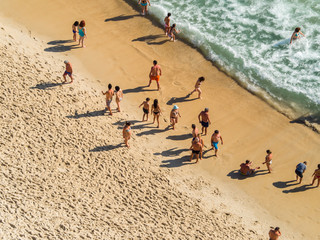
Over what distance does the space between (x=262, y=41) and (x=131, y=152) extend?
1047 cm

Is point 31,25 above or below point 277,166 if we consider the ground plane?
above

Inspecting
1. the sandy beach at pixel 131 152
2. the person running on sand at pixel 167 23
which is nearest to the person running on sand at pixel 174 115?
the sandy beach at pixel 131 152

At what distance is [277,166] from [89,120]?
7479 millimetres

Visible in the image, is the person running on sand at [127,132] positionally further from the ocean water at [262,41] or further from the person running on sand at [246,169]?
the ocean water at [262,41]

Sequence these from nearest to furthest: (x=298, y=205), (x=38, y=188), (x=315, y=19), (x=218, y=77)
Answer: (x=38, y=188) < (x=298, y=205) < (x=218, y=77) < (x=315, y=19)

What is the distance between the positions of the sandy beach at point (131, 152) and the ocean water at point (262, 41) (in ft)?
3.17

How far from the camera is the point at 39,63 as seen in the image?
A: 19078 millimetres

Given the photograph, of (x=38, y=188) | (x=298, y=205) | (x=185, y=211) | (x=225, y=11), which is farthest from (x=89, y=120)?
(x=225, y=11)

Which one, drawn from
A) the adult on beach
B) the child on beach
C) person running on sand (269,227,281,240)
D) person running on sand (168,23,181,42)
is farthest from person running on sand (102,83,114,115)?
the adult on beach

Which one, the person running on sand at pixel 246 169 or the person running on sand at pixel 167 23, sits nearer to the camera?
the person running on sand at pixel 246 169

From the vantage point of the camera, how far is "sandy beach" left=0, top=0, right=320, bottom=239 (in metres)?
14.1

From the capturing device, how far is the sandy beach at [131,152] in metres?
A: 14.1

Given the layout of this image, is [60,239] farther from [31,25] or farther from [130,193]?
[31,25]

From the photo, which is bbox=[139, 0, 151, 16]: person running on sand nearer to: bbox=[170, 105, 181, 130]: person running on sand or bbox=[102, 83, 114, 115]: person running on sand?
bbox=[102, 83, 114, 115]: person running on sand
